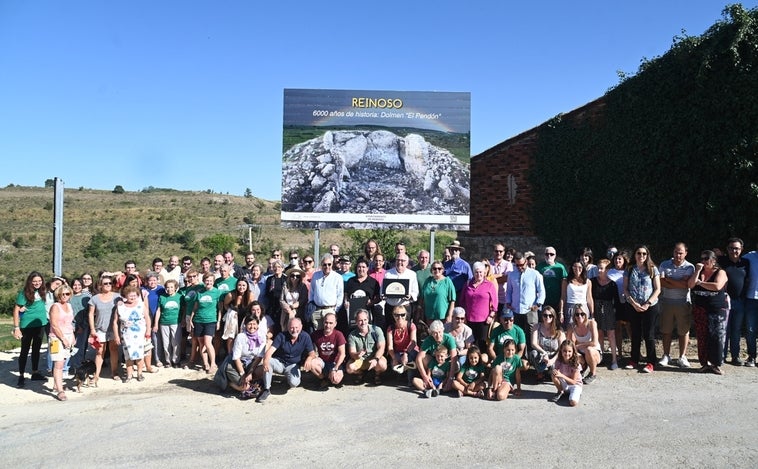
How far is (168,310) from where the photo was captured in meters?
8.60

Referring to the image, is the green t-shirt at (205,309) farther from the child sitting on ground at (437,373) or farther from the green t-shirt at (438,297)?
the child sitting on ground at (437,373)

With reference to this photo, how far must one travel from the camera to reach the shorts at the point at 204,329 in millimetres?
8469

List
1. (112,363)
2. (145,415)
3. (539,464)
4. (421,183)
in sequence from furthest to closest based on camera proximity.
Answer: (421,183), (112,363), (145,415), (539,464)

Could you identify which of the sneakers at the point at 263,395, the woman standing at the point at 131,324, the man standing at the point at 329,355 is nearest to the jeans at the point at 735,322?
the man standing at the point at 329,355

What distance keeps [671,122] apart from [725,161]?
1.48 m

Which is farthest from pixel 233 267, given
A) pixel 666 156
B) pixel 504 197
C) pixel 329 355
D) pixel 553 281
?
pixel 666 156

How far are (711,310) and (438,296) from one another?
3738mm

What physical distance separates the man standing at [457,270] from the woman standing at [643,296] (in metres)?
2.19

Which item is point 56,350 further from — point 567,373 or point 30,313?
point 567,373

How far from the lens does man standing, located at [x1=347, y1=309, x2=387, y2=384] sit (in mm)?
7551

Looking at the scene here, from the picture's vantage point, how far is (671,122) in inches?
462

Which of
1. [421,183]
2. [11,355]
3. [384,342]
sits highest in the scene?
[421,183]

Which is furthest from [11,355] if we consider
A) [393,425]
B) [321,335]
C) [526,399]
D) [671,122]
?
[671,122]

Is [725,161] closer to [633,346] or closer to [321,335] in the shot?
[633,346]
